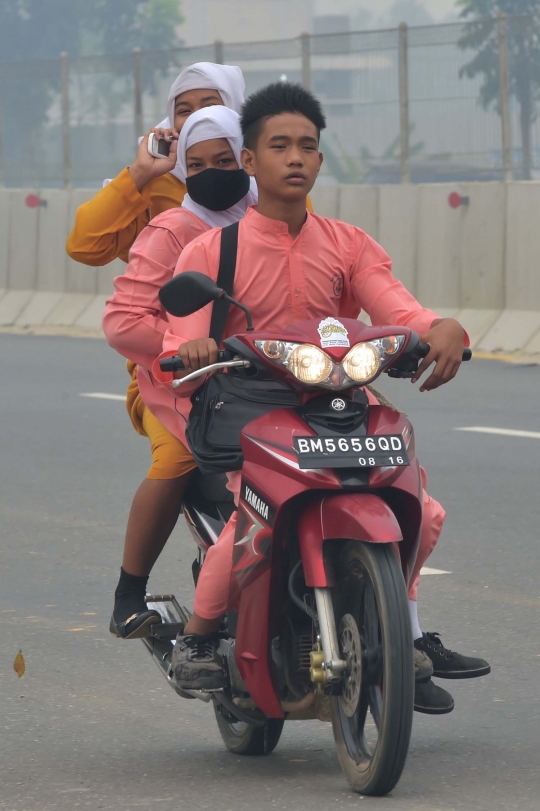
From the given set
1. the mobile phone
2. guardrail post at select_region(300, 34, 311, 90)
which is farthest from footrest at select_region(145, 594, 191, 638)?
guardrail post at select_region(300, 34, 311, 90)

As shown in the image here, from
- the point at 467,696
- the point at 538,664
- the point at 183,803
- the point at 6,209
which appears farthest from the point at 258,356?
the point at 6,209

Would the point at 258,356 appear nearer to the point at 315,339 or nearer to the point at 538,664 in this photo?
the point at 315,339

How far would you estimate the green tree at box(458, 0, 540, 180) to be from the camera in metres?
15.9

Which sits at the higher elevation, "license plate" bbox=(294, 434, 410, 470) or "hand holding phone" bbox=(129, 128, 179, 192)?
"hand holding phone" bbox=(129, 128, 179, 192)

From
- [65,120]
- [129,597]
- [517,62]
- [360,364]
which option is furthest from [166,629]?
[65,120]

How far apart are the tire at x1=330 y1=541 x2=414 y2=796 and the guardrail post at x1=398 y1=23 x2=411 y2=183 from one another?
1341cm

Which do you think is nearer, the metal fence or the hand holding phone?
the hand holding phone

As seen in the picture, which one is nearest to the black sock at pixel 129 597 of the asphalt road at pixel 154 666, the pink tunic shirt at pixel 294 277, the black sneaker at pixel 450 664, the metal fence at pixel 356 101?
the asphalt road at pixel 154 666

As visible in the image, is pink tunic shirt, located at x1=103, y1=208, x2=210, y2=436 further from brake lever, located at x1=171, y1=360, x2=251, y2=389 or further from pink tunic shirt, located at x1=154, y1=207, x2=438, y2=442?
brake lever, located at x1=171, y1=360, x2=251, y2=389

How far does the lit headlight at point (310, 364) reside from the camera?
4098 mm

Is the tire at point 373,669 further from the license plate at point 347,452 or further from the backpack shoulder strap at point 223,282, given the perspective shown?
the backpack shoulder strap at point 223,282

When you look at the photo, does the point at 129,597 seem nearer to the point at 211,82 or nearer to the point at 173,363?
the point at 173,363

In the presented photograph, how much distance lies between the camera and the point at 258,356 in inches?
163

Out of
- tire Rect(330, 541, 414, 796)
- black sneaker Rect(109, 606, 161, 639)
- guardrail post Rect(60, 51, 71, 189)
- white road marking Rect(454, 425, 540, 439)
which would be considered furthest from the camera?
guardrail post Rect(60, 51, 71, 189)
